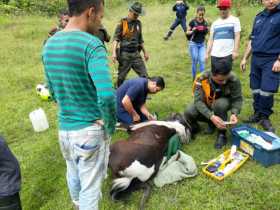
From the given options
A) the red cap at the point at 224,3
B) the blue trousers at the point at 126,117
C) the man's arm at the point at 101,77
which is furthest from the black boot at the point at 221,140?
the man's arm at the point at 101,77

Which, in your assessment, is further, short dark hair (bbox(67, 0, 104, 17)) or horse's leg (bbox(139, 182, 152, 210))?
horse's leg (bbox(139, 182, 152, 210))

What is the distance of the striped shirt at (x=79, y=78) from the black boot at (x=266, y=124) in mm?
3041

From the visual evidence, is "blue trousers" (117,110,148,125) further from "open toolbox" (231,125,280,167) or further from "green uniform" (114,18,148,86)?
"green uniform" (114,18,148,86)

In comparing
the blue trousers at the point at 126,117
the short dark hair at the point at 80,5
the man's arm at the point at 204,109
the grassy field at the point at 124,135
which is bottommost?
the grassy field at the point at 124,135

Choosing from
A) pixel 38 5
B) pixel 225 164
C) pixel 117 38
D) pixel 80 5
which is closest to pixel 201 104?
pixel 225 164

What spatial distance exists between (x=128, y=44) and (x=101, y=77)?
3993mm

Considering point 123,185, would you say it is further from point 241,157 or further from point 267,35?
point 267,35

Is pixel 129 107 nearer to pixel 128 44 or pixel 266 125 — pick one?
pixel 128 44

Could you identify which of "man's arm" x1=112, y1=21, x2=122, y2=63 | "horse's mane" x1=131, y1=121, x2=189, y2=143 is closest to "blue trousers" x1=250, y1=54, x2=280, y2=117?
"horse's mane" x1=131, y1=121, x2=189, y2=143

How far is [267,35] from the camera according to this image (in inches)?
184

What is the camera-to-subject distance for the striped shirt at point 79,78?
2.28 m

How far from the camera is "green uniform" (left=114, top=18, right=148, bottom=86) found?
241 inches

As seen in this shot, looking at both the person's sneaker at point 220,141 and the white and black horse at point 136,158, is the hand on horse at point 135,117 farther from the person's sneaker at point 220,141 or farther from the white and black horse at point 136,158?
the person's sneaker at point 220,141

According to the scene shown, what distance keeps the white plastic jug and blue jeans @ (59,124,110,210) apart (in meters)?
2.67
